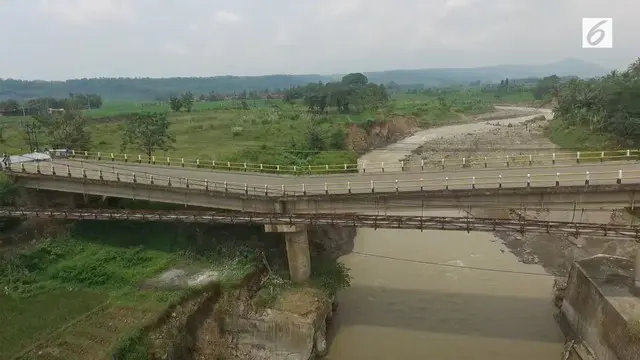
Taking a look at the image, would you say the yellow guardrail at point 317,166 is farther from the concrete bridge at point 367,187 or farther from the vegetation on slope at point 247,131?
the vegetation on slope at point 247,131

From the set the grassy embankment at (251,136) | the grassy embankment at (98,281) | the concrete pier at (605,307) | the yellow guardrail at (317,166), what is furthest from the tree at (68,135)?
the concrete pier at (605,307)

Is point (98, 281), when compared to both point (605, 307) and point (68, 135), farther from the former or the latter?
point (68, 135)

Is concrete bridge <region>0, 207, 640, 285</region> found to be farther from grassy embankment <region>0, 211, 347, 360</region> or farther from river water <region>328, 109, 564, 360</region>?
Answer: river water <region>328, 109, 564, 360</region>

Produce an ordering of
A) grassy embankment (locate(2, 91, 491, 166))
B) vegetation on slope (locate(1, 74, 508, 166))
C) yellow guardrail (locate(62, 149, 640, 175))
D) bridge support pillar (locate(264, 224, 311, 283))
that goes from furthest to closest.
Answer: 1. grassy embankment (locate(2, 91, 491, 166))
2. vegetation on slope (locate(1, 74, 508, 166))
3. yellow guardrail (locate(62, 149, 640, 175))
4. bridge support pillar (locate(264, 224, 311, 283))

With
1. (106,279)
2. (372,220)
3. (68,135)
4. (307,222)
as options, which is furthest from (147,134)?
(372,220)

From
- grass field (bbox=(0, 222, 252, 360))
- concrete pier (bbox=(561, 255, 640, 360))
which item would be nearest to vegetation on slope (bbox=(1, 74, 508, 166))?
grass field (bbox=(0, 222, 252, 360))

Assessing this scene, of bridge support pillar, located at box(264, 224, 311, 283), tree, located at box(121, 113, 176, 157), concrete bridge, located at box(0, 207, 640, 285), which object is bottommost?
bridge support pillar, located at box(264, 224, 311, 283)

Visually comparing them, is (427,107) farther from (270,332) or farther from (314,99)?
(270,332)
